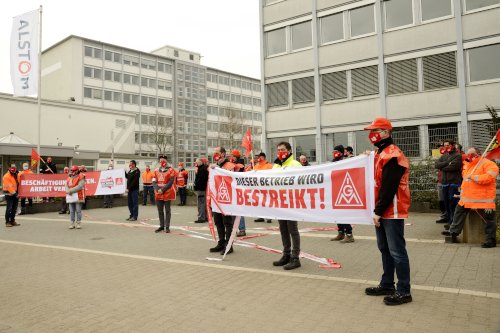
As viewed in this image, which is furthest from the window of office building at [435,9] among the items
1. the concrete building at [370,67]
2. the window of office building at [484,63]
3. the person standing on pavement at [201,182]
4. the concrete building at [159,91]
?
the concrete building at [159,91]

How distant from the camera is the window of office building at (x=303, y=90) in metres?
28.2

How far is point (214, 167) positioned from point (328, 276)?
3.39 m

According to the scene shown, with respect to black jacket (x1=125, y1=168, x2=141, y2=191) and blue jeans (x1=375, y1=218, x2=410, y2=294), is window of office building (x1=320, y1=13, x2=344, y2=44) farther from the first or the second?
blue jeans (x1=375, y1=218, x2=410, y2=294)

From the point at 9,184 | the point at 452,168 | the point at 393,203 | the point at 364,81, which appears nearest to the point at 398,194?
the point at 393,203

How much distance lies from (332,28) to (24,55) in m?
18.4

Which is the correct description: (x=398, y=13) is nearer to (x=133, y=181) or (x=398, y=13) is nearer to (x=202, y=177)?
(x=202, y=177)

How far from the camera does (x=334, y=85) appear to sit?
27.2 m

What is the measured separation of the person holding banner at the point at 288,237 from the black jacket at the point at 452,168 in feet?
15.5

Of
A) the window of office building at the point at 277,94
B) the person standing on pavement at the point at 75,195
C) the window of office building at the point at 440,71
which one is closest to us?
the person standing on pavement at the point at 75,195

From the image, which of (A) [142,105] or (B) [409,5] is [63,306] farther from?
(A) [142,105]

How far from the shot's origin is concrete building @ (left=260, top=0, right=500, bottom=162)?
2266cm

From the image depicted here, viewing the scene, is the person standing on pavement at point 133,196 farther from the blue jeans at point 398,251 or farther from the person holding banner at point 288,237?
the blue jeans at point 398,251

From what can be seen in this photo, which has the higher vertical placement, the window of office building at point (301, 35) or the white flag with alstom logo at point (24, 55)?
the window of office building at point (301, 35)

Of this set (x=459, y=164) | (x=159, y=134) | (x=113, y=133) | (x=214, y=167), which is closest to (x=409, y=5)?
(x=459, y=164)
